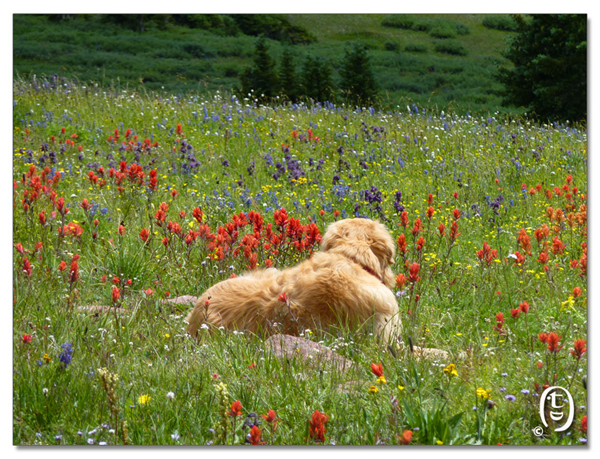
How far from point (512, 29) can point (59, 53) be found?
7736mm

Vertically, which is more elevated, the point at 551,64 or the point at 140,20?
the point at 140,20

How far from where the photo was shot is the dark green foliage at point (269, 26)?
5.63 meters

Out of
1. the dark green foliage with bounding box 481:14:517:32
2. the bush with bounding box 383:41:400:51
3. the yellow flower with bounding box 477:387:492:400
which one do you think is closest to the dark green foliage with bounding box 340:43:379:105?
the bush with bounding box 383:41:400:51

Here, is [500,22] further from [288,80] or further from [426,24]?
[288,80]

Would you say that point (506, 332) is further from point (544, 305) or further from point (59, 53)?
point (59, 53)

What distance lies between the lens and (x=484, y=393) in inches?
119

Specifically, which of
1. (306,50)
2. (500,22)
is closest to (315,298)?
(500,22)

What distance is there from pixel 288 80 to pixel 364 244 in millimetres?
7523

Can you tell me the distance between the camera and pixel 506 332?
3990 millimetres

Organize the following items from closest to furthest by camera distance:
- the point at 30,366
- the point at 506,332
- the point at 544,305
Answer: the point at 30,366 → the point at 506,332 → the point at 544,305

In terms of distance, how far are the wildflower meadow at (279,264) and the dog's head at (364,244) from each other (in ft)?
0.54

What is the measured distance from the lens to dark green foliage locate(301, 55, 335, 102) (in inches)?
427
